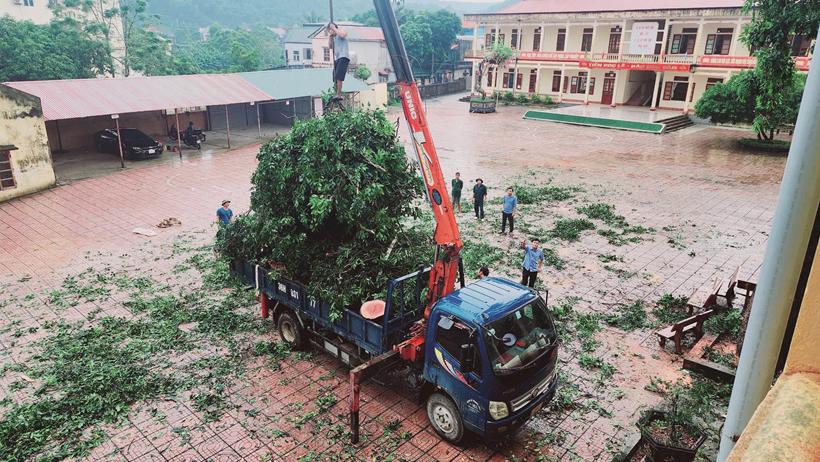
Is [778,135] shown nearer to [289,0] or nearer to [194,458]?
[194,458]

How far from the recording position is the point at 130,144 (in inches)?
1032

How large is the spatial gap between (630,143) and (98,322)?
28.9 meters

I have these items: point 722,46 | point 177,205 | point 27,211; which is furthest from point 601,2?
point 27,211

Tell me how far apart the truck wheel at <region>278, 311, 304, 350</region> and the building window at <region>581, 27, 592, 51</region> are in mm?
42580

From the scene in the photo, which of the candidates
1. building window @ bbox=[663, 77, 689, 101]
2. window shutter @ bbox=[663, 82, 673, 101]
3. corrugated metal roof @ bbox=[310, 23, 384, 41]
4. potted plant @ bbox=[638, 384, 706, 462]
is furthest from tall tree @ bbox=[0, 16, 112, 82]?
building window @ bbox=[663, 77, 689, 101]

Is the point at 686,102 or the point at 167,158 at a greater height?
the point at 686,102

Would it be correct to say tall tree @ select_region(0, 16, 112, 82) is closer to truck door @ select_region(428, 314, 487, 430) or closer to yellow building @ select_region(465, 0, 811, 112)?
yellow building @ select_region(465, 0, 811, 112)

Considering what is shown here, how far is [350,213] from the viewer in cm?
884

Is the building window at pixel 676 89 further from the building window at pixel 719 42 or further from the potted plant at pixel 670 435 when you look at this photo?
the potted plant at pixel 670 435

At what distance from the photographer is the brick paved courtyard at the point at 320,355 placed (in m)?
7.73

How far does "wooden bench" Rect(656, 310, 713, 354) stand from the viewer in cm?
970

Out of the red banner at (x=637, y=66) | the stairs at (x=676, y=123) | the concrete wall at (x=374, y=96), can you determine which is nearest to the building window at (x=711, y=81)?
the red banner at (x=637, y=66)

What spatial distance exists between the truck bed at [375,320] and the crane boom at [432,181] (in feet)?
1.06

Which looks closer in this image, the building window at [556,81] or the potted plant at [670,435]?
the potted plant at [670,435]
